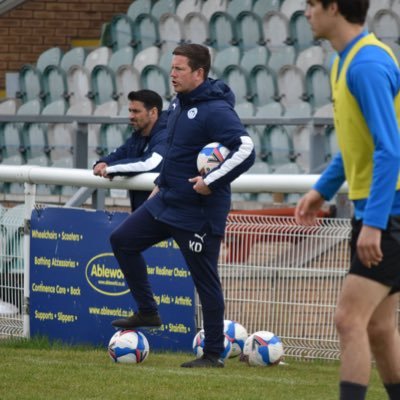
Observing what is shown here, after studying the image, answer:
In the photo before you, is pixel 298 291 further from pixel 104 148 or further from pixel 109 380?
pixel 104 148

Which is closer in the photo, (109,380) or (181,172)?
(109,380)

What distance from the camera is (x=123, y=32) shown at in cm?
1742

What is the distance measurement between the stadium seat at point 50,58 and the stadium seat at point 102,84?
1292mm

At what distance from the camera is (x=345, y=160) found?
4.55m

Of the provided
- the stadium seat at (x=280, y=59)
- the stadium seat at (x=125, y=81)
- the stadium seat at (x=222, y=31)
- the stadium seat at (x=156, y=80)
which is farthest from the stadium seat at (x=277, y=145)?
the stadium seat at (x=222, y=31)

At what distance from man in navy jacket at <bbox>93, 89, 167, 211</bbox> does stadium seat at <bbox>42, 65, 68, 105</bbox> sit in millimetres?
8300

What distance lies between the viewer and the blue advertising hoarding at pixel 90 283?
833 cm

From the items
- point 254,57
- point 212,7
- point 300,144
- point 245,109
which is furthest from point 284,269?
point 212,7

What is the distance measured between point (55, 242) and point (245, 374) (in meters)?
2.20

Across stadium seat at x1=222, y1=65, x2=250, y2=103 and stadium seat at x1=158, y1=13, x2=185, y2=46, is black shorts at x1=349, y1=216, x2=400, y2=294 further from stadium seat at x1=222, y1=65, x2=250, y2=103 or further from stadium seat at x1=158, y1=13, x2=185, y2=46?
stadium seat at x1=158, y1=13, x2=185, y2=46

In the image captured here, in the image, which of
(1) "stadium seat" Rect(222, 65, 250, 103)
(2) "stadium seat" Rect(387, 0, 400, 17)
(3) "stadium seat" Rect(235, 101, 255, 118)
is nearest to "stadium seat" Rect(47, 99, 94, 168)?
(1) "stadium seat" Rect(222, 65, 250, 103)

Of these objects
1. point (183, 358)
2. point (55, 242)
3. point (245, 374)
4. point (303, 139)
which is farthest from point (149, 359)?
point (303, 139)

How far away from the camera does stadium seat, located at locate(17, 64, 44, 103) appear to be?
1733cm

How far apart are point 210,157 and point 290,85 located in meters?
7.34
